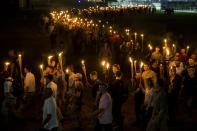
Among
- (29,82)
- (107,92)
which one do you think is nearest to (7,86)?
(29,82)

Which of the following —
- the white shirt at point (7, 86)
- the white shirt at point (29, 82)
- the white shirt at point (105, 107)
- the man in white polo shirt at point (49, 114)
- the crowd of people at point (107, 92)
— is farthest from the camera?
the white shirt at point (29, 82)

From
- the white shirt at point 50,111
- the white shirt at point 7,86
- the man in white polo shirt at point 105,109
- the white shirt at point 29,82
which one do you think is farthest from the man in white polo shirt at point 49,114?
the white shirt at point 29,82

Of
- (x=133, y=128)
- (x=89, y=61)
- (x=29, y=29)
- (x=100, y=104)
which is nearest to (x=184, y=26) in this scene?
(x=29, y=29)

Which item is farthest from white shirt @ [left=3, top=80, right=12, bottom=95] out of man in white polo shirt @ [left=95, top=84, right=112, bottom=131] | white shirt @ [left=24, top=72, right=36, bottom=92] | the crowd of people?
man in white polo shirt @ [left=95, top=84, right=112, bottom=131]

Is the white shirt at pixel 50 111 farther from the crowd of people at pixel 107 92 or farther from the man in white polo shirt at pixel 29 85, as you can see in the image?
the man in white polo shirt at pixel 29 85

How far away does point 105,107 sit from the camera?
1016cm

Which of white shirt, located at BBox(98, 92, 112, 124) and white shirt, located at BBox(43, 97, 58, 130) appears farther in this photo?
white shirt, located at BBox(98, 92, 112, 124)

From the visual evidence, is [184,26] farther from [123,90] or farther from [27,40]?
[123,90]

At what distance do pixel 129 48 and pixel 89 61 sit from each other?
3.68 m

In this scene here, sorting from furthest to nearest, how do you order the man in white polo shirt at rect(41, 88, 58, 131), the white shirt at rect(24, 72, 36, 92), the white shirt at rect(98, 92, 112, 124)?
the white shirt at rect(24, 72, 36, 92) < the white shirt at rect(98, 92, 112, 124) < the man in white polo shirt at rect(41, 88, 58, 131)

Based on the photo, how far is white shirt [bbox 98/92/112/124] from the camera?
10133 millimetres

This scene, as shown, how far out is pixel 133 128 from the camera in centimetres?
1305

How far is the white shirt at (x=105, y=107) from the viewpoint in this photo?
10133 millimetres

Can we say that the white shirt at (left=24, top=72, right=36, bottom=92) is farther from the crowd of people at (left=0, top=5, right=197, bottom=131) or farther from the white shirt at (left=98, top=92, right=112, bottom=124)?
the white shirt at (left=98, top=92, right=112, bottom=124)
